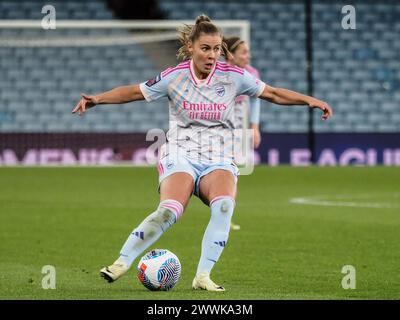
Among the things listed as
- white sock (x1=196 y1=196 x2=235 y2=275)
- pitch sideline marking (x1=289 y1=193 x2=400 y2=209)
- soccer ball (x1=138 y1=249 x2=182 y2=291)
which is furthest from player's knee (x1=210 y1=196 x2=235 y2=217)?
pitch sideline marking (x1=289 y1=193 x2=400 y2=209)

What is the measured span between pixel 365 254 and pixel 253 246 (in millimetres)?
1269

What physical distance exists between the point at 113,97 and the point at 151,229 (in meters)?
0.99

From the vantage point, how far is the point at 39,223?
42.5 feet

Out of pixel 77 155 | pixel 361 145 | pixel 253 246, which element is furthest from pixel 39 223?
pixel 361 145

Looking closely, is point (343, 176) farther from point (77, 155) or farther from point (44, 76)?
point (44, 76)

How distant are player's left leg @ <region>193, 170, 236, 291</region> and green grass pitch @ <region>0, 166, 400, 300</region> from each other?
0.18 meters

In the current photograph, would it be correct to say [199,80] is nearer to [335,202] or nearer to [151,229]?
[151,229]

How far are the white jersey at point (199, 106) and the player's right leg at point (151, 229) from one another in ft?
1.13

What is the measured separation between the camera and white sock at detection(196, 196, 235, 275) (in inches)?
292

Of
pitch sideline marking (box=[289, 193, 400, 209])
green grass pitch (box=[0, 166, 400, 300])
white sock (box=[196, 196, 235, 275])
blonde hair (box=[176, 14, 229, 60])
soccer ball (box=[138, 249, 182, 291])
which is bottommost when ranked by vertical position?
pitch sideline marking (box=[289, 193, 400, 209])

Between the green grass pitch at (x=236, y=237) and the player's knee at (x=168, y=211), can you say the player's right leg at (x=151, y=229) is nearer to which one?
the player's knee at (x=168, y=211)

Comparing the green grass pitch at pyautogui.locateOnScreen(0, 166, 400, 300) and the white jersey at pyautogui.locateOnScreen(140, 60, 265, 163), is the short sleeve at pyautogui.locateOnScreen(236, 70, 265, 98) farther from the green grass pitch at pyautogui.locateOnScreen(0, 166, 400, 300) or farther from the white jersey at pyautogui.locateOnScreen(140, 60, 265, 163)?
the green grass pitch at pyautogui.locateOnScreen(0, 166, 400, 300)

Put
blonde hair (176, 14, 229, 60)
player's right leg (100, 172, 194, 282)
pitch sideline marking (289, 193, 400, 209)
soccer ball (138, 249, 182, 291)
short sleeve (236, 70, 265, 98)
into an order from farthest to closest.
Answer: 1. pitch sideline marking (289, 193, 400, 209)
2. short sleeve (236, 70, 265, 98)
3. blonde hair (176, 14, 229, 60)
4. soccer ball (138, 249, 182, 291)
5. player's right leg (100, 172, 194, 282)

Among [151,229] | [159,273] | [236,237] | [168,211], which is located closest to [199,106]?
[168,211]
